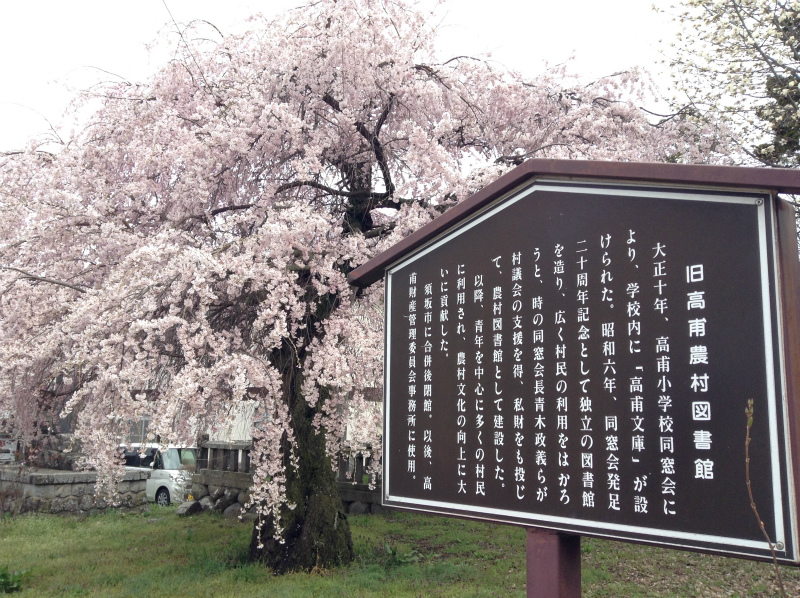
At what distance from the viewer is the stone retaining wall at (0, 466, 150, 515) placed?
42.2 ft

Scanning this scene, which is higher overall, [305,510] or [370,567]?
[305,510]

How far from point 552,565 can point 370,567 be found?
484 centimetres

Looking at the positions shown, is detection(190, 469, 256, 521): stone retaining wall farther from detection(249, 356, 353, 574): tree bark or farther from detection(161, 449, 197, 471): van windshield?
detection(249, 356, 353, 574): tree bark

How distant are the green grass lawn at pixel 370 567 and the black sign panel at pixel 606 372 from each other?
315 cm

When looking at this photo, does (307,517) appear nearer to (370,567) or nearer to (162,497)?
(370,567)

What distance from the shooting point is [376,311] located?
9.08 m

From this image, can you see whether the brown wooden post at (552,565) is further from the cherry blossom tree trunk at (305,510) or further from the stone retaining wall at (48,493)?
the stone retaining wall at (48,493)

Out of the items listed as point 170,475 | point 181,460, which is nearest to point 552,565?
point 170,475

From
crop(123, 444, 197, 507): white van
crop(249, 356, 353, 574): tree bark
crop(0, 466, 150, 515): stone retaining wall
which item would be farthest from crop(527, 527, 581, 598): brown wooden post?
crop(123, 444, 197, 507): white van

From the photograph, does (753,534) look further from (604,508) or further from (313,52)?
(313,52)

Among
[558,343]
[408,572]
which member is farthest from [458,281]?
[408,572]

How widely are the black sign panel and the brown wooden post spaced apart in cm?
18

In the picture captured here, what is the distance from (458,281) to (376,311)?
4514mm

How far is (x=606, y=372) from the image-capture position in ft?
11.6
